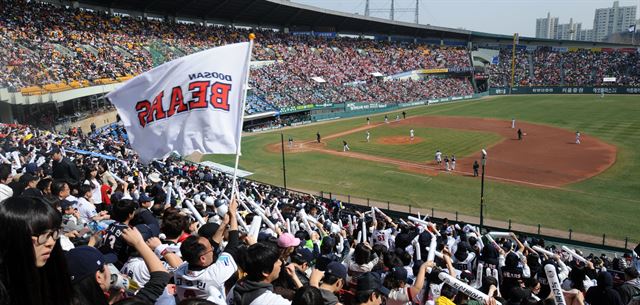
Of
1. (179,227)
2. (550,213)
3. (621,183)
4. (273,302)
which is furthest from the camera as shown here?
(621,183)

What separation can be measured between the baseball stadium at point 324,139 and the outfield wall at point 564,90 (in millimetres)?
277

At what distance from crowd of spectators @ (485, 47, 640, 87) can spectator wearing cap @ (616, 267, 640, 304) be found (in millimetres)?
88644

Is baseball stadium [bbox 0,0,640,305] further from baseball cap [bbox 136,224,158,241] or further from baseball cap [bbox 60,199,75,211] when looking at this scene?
baseball cap [bbox 60,199,75,211]

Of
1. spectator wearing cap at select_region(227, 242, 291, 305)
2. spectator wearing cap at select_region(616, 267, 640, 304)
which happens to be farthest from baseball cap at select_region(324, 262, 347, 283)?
spectator wearing cap at select_region(616, 267, 640, 304)

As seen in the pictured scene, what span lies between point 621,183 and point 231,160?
1144 inches

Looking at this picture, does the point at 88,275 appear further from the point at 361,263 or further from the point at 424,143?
the point at 424,143

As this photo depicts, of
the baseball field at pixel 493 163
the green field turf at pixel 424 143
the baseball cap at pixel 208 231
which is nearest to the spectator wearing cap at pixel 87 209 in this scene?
the baseball cap at pixel 208 231

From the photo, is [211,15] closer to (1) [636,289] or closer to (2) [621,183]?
(2) [621,183]

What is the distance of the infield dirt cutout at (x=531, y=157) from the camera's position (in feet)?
101

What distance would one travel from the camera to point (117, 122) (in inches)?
1641

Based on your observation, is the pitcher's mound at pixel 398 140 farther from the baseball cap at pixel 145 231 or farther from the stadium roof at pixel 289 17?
the baseball cap at pixel 145 231

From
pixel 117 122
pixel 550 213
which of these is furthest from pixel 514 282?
pixel 117 122

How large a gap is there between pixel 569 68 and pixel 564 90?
29.2 feet

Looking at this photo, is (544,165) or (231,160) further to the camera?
A: (231,160)
